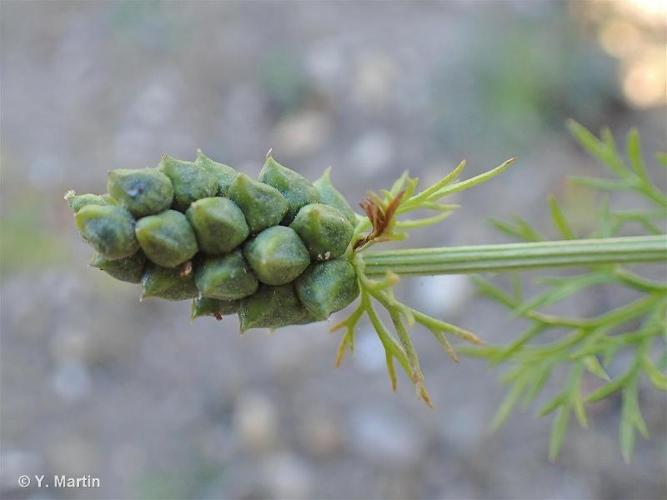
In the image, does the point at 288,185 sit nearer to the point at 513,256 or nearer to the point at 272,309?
the point at 272,309

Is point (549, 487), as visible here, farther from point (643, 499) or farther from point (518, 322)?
point (518, 322)

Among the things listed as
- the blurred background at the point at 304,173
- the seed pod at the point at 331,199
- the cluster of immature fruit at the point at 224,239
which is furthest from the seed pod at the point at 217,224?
the blurred background at the point at 304,173

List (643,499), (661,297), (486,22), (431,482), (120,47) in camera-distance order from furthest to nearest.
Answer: (120,47)
(486,22)
(431,482)
(643,499)
(661,297)

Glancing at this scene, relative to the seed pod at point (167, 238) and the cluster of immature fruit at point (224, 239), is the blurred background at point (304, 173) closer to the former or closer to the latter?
the cluster of immature fruit at point (224, 239)

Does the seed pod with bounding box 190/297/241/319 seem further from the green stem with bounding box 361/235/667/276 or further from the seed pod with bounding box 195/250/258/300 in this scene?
the green stem with bounding box 361/235/667/276

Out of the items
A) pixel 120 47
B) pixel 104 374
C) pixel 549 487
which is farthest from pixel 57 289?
pixel 549 487

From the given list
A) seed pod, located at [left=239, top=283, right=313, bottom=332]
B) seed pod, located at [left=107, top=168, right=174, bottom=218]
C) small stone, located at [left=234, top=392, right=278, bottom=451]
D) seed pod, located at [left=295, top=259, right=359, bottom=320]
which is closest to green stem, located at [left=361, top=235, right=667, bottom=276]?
seed pod, located at [left=295, top=259, right=359, bottom=320]
